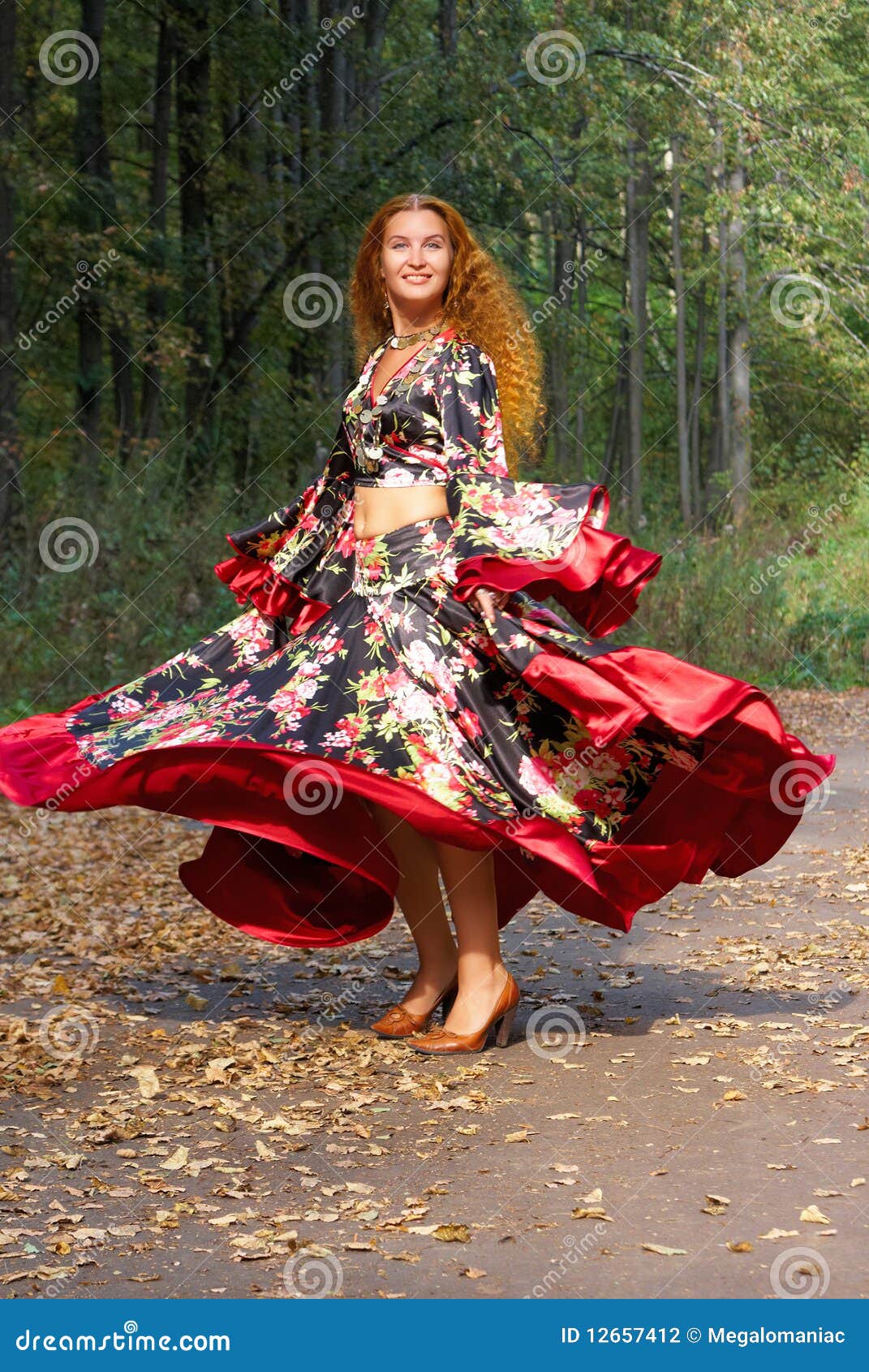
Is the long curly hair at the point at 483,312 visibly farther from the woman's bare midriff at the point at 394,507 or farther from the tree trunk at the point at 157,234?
the tree trunk at the point at 157,234

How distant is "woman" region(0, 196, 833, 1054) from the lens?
459cm

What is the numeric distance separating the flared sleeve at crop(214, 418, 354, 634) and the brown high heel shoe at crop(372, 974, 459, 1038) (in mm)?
1227

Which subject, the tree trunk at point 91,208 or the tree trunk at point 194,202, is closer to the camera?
the tree trunk at point 91,208

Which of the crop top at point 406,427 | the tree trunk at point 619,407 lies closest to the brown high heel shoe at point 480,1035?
the crop top at point 406,427

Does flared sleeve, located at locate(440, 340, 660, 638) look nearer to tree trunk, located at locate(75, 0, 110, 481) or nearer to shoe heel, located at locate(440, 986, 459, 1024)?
shoe heel, located at locate(440, 986, 459, 1024)

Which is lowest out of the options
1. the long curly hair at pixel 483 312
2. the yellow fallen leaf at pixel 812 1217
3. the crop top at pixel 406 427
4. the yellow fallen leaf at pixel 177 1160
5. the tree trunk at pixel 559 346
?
the yellow fallen leaf at pixel 177 1160

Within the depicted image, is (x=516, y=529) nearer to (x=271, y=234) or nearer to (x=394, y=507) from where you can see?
(x=394, y=507)

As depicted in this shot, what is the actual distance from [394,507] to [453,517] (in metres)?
0.25

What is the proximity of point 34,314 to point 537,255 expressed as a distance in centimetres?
1319

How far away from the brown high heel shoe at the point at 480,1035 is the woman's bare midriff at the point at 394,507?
140 cm

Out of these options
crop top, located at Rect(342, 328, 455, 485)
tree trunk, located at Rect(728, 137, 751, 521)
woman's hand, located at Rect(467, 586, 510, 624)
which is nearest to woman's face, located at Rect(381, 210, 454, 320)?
crop top, located at Rect(342, 328, 455, 485)

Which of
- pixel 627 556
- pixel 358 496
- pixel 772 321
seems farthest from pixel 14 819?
pixel 772 321

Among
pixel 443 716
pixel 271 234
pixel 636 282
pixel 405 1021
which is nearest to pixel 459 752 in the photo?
pixel 443 716

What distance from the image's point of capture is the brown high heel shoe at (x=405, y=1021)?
5066 millimetres
